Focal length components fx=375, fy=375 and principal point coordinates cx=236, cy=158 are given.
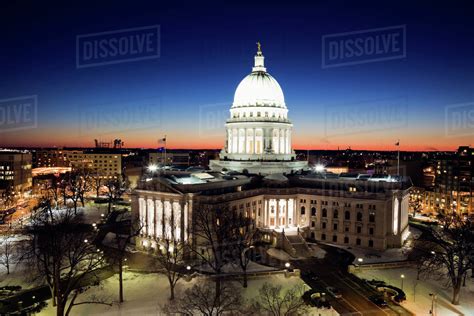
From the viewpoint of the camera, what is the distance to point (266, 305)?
147ft

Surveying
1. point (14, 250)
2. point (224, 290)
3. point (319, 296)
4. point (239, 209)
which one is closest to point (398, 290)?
point (319, 296)

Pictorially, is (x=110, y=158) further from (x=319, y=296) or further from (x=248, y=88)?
(x=319, y=296)

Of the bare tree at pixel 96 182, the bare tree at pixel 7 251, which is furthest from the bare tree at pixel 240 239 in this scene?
the bare tree at pixel 96 182

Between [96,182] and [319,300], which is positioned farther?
[96,182]

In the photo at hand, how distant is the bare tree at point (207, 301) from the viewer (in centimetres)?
4178

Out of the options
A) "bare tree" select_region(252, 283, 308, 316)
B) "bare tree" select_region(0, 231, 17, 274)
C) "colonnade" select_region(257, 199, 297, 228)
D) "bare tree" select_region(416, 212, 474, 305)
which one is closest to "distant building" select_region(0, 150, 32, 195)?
"bare tree" select_region(0, 231, 17, 274)

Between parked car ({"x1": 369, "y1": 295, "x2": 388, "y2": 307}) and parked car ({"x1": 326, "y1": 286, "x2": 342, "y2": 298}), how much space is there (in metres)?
3.92

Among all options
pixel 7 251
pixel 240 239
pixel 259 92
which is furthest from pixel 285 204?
pixel 7 251

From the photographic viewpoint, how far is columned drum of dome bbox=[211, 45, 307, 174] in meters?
95.1

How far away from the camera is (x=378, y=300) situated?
152 ft

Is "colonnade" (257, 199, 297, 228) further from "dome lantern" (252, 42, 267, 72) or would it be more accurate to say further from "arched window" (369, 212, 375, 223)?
"dome lantern" (252, 42, 267, 72)

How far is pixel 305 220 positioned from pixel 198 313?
40.2 metres

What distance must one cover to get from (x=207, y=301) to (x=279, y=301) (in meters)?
9.14

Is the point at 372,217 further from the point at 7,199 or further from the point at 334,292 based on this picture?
the point at 7,199
